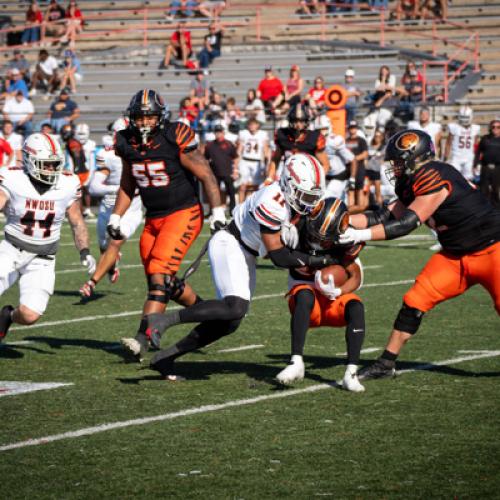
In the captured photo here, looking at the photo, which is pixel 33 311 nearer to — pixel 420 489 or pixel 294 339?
pixel 294 339

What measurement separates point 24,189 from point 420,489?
4004 mm

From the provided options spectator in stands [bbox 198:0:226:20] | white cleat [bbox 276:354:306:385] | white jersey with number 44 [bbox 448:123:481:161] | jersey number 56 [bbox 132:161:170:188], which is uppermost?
spectator in stands [bbox 198:0:226:20]

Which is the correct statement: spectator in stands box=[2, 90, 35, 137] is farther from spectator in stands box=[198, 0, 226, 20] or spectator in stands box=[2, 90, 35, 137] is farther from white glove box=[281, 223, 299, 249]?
white glove box=[281, 223, 299, 249]

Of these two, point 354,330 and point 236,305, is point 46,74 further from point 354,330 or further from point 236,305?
point 354,330

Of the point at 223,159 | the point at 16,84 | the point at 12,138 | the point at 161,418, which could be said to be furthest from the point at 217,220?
the point at 16,84

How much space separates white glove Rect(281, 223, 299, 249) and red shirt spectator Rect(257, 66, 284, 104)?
17373 mm

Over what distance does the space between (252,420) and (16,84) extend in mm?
21484

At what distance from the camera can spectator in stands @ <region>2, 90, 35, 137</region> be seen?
79.4ft

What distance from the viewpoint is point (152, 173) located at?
7496 mm

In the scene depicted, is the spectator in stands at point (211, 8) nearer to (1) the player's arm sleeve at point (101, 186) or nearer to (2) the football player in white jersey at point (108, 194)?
(2) the football player in white jersey at point (108, 194)

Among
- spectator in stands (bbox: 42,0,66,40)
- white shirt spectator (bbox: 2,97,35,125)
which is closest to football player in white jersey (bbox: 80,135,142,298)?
white shirt spectator (bbox: 2,97,35,125)

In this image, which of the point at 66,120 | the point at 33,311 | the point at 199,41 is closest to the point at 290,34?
the point at 199,41

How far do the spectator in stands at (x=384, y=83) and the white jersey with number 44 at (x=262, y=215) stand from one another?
16.7m

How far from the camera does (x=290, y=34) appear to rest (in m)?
27.8
